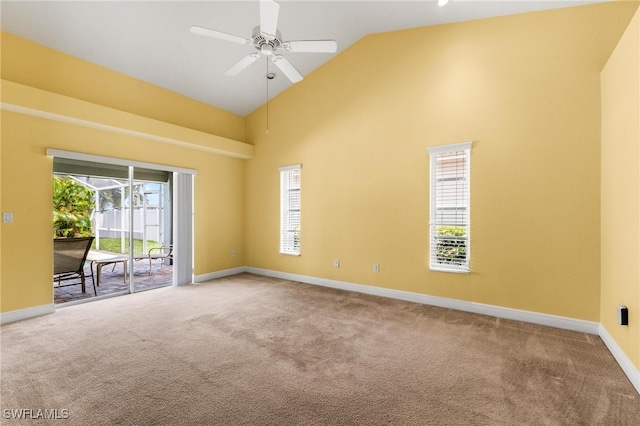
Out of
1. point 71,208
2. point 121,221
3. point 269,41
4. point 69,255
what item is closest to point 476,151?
point 269,41

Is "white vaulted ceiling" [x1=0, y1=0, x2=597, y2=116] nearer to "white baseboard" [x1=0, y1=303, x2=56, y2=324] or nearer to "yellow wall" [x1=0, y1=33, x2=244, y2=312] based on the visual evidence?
"yellow wall" [x1=0, y1=33, x2=244, y2=312]

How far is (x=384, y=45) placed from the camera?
4.80 m

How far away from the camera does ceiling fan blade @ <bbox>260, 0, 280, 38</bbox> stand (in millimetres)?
2408

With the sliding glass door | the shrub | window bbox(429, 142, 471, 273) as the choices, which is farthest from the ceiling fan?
the shrub

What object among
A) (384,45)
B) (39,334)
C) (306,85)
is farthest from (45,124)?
(384,45)

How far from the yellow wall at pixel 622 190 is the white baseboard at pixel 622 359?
0.16 ft

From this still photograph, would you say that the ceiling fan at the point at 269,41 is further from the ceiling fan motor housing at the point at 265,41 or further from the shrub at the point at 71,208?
the shrub at the point at 71,208

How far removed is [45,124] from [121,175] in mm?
1449

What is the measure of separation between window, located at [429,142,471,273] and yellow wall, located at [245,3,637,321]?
11 centimetres

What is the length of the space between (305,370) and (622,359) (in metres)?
2.83

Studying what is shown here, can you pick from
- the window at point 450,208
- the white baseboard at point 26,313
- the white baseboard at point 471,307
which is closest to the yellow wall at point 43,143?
the white baseboard at point 26,313

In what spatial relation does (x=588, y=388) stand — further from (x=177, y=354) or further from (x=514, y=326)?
(x=177, y=354)

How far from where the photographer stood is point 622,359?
8.55 ft

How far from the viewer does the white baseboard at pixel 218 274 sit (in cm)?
589
